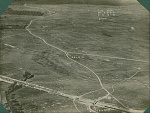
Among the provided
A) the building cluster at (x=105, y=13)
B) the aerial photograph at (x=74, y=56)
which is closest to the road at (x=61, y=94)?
the aerial photograph at (x=74, y=56)

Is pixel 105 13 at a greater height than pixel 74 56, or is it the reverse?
pixel 105 13

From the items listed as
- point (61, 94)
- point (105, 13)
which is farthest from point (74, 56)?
point (105, 13)

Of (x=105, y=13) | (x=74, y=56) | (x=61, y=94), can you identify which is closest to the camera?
(x=61, y=94)

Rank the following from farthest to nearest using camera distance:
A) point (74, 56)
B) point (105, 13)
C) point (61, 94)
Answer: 1. point (105, 13)
2. point (74, 56)
3. point (61, 94)

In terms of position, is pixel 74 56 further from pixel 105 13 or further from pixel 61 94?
pixel 105 13

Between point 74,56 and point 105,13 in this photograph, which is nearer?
point 74,56

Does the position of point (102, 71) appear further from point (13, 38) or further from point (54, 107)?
point (13, 38)

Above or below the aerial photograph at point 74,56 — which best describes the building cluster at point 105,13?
above

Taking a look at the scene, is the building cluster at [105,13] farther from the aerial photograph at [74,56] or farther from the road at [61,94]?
the road at [61,94]

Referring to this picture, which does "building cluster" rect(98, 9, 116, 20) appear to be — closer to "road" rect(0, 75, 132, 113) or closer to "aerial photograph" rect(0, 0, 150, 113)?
"aerial photograph" rect(0, 0, 150, 113)
